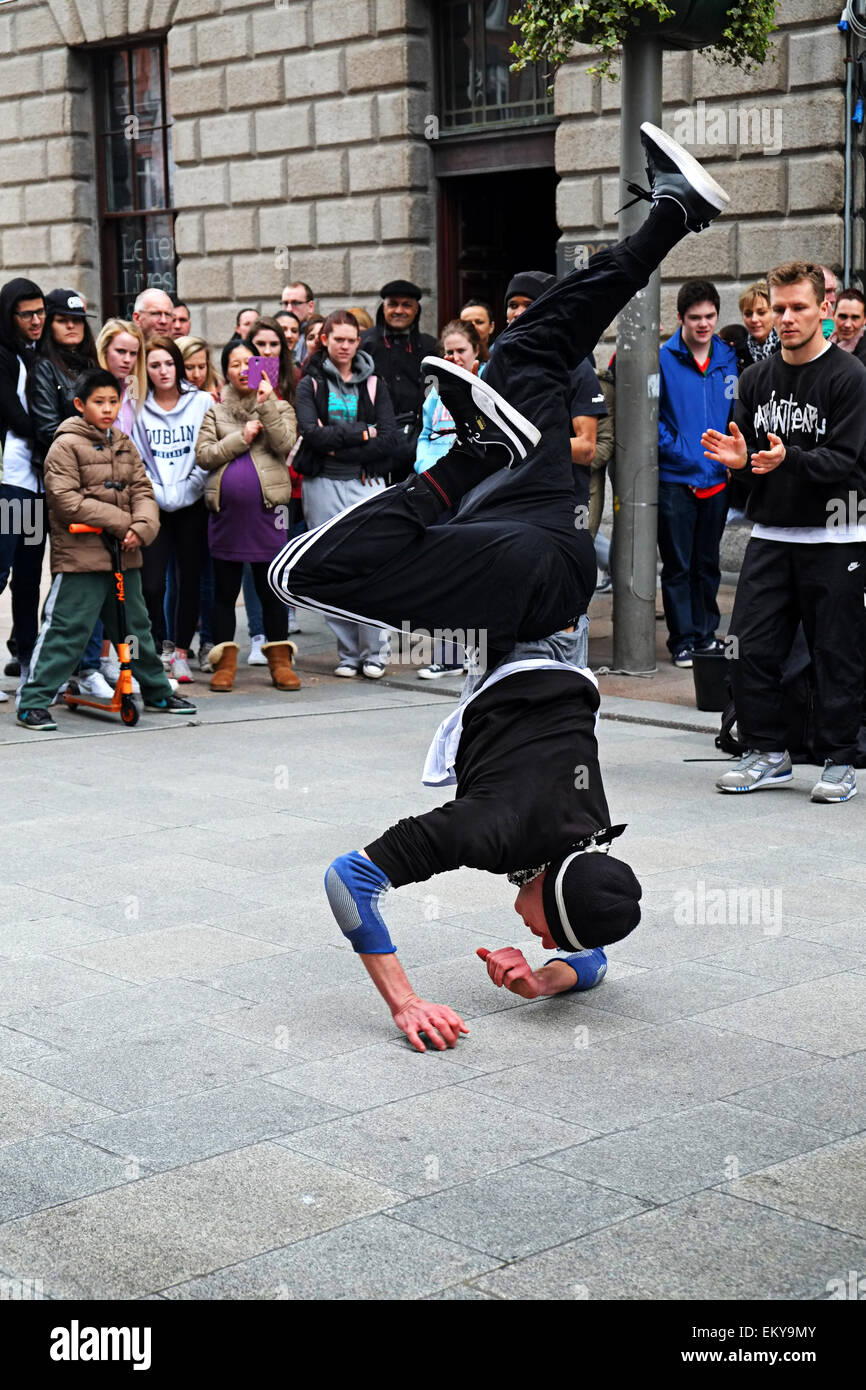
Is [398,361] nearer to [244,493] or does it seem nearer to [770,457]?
[244,493]

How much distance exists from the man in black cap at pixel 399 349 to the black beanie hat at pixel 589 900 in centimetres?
625

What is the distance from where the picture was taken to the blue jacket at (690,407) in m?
10.4

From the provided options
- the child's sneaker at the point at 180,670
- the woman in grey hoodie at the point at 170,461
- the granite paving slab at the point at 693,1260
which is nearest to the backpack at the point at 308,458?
the woman in grey hoodie at the point at 170,461

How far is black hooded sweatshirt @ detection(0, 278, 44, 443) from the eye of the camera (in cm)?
933

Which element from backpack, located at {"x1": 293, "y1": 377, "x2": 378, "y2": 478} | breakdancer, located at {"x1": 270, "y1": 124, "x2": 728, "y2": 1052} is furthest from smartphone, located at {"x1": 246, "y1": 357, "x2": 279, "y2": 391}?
breakdancer, located at {"x1": 270, "y1": 124, "x2": 728, "y2": 1052}

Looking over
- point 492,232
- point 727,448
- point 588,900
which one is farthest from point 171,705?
point 492,232

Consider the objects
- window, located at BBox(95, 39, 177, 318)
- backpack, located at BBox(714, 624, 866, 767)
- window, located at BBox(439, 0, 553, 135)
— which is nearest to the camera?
backpack, located at BBox(714, 624, 866, 767)

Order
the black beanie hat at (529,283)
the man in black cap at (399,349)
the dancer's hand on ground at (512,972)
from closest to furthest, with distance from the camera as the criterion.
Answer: the dancer's hand on ground at (512,972) < the black beanie hat at (529,283) < the man in black cap at (399,349)

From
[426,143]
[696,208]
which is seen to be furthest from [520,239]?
[696,208]

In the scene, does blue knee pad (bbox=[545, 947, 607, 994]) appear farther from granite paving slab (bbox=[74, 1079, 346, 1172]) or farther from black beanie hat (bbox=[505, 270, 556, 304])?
black beanie hat (bbox=[505, 270, 556, 304])

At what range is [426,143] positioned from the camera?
15.7 meters

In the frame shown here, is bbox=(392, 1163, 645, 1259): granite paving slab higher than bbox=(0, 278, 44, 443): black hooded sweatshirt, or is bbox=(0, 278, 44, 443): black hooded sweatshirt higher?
bbox=(0, 278, 44, 443): black hooded sweatshirt

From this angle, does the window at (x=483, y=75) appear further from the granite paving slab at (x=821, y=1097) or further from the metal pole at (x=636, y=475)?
the granite paving slab at (x=821, y=1097)

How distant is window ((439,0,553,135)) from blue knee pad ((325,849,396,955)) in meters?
11.5
